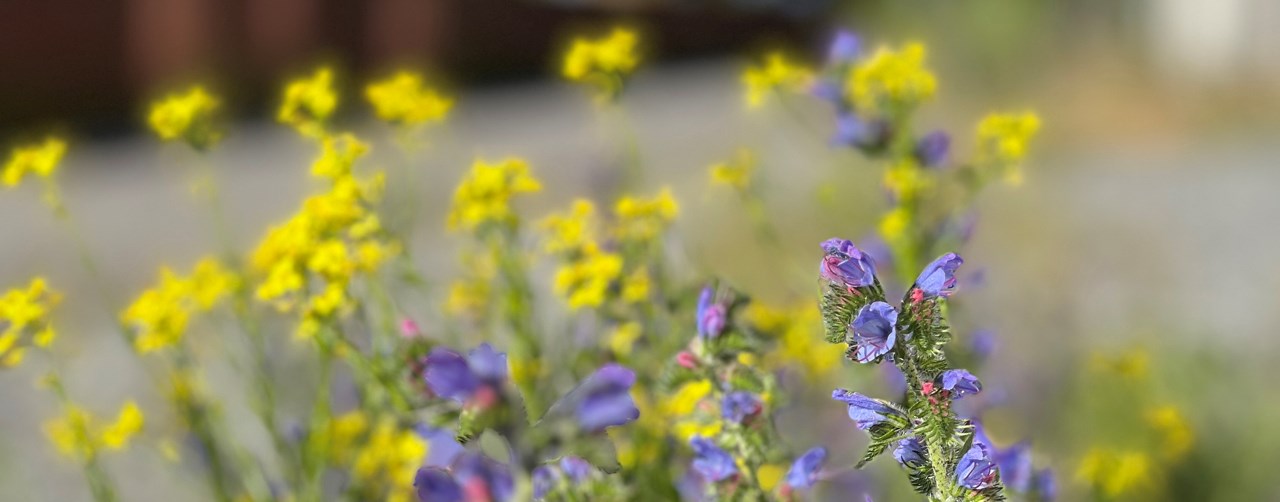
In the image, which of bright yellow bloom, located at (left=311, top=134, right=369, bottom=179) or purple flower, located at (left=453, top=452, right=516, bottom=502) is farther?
bright yellow bloom, located at (left=311, top=134, right=369, bottom=179)

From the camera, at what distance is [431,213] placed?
5195mm

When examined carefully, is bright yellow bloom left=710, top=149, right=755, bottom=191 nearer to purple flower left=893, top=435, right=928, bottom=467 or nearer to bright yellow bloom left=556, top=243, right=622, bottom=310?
bright yellow bloom left=556, top=243, right=622, bottom=310

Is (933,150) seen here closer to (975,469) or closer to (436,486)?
(975,469)

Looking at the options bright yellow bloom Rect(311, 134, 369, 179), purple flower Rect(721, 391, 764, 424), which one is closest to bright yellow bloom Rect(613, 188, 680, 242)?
bright yellow bloom Rect(311, 134, 369, 179)

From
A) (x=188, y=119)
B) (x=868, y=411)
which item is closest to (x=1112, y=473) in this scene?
(x=868, y=411)

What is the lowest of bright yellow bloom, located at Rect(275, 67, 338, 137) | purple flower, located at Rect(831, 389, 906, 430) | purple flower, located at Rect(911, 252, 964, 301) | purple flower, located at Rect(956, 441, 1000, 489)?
purple flower, located at Rect(956, 441, 1000, 489)

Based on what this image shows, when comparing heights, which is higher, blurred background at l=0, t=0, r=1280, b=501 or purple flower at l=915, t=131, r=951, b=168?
blurred background at l=0, t=0, r=1280, b=501

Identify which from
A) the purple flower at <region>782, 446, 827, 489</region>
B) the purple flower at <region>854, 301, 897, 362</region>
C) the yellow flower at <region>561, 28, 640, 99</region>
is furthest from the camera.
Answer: the yellow flower at <region>561, 28, 640, 99</region>

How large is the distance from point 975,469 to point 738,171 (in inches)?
30.2

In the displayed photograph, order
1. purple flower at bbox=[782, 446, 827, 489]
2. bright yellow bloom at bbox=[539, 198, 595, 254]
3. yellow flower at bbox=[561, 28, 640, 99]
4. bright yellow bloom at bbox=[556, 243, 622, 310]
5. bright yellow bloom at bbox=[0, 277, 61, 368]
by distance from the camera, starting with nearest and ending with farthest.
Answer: purple flower at bbox=[782, 446, 827, 489], bright yellow bloom at bbox=[0, 277, 61, 368], bright yellow bloom at bbox=[556, 243, 622, 310], bright yellow bloom at bbox=[539, 198, 595, 254], yellow flower at bbox=[561, 28, 640, 99]

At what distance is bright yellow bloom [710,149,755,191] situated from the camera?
1562mm

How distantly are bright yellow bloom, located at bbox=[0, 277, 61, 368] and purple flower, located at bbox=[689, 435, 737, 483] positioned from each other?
65 cm

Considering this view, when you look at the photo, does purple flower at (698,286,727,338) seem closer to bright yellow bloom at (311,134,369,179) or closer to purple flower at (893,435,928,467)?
purple flower at (893,435,928,467)

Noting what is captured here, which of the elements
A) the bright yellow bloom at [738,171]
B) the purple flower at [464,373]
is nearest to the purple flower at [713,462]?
the purple flower at [464,373]
